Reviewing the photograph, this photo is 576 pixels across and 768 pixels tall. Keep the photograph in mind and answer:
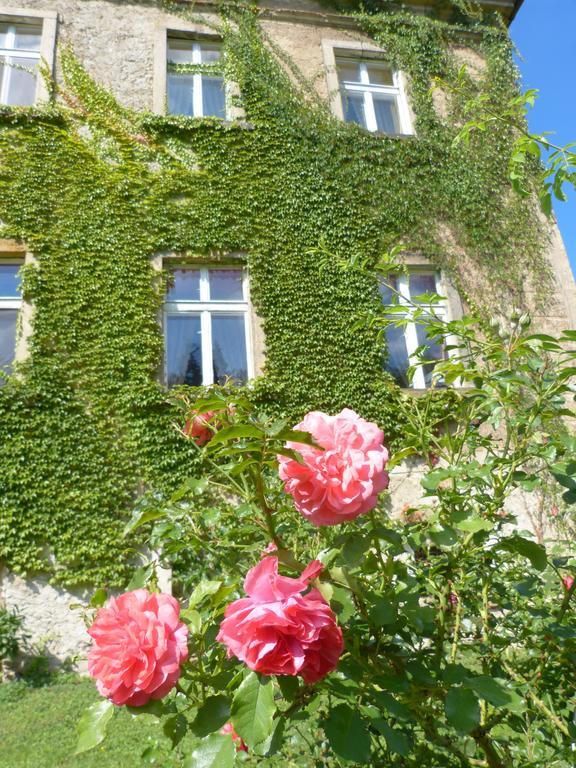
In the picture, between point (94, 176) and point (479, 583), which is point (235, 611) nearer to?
point (479, 583)

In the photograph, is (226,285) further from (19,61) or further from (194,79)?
(19,61)

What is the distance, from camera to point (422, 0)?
916cm

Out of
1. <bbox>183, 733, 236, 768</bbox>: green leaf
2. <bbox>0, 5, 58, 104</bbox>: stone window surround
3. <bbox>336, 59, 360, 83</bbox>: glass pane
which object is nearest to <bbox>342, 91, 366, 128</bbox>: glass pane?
<bbox>336, 59, 360, 83</bbox>: glass pane

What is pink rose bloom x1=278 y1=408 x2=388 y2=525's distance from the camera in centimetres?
97

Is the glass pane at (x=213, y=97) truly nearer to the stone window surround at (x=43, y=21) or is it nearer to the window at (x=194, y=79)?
the window at (x=194, y=79)

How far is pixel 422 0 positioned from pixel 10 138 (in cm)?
658

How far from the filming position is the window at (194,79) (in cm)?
792

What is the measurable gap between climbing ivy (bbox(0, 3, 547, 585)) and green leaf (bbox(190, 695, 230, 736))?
4.32 metres

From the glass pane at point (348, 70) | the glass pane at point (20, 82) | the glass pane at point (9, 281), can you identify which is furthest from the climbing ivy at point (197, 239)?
the glass pane at point (348, 70)

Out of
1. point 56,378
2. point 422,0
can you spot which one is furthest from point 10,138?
point 422,0

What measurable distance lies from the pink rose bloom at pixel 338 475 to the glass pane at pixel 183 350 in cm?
543

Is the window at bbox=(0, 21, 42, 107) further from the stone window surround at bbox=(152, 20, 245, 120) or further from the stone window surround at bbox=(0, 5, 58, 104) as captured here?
the stone window surround at bbox=(152, 20, 245, 120)

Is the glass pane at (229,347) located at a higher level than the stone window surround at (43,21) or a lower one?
lower

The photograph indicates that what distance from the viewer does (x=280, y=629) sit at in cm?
82
